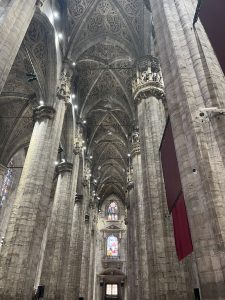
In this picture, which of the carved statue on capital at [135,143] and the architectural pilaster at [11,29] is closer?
the architectural pilaster at [11,29]

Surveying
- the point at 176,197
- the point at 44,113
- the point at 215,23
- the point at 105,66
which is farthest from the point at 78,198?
the point at 215,23

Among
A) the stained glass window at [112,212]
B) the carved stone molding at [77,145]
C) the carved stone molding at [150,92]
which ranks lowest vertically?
the carved stone molding at [150,92]

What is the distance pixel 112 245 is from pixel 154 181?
27008mm

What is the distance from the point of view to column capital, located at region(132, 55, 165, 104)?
506 inches

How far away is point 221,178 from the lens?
4348 millimetres

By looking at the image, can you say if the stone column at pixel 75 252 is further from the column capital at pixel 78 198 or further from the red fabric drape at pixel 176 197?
the red fabric drape at pixel 176 197

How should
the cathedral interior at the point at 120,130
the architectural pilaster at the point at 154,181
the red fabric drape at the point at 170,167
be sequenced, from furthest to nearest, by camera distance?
the architectural pilaster at the point at 154,181
the red fabric drape at the point at 170,167
the cathedral interior at the point at 120,130

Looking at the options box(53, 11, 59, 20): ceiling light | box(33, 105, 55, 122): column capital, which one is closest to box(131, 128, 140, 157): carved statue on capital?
box(33, 105, 55, 122): column capital

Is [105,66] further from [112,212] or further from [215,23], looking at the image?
[112,212]

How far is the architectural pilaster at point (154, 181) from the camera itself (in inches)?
331

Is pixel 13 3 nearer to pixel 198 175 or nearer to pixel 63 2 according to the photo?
pixel 198 175

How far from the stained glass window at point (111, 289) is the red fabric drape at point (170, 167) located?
29.4 metres

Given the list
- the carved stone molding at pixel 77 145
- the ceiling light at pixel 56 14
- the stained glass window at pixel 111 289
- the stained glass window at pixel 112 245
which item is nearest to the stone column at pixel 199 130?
the ceiling light at pixel 56 14

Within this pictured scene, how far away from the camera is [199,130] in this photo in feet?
15.8
